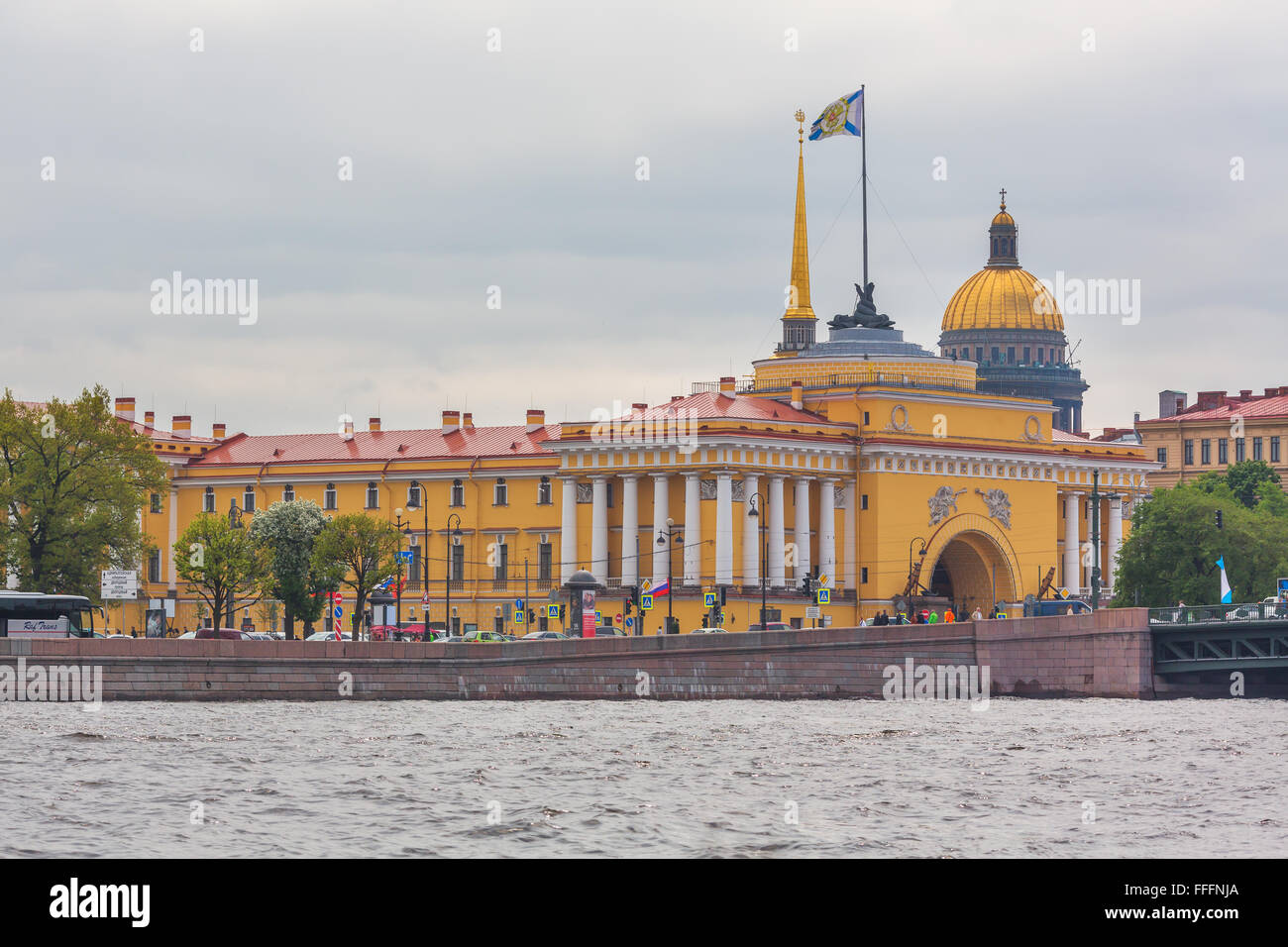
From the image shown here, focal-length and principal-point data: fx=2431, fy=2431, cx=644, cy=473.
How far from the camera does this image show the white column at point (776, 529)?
85.5 m

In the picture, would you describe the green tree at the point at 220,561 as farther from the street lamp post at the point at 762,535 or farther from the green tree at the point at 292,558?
the street lamp post at the point at 762,535

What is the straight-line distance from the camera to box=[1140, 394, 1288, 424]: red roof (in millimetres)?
129125

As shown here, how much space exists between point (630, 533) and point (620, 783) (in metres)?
51.5

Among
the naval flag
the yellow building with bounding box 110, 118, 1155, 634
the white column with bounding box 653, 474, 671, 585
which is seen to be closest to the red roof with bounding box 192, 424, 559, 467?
the yellow building with bounding box 110, 118, 1155, 634

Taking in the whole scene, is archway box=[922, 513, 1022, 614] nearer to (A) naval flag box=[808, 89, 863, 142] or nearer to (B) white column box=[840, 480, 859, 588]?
(B) white column box=[840, 480, 859, 588]

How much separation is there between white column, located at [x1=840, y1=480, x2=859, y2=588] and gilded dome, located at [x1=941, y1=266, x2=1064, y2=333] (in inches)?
2547

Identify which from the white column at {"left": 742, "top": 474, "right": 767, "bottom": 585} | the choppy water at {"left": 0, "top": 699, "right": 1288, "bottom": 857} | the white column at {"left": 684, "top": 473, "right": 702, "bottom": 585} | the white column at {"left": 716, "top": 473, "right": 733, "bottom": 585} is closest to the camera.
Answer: the choppy water at {"left": 0, "top": 699, "right": 1288, "bottom": 857}

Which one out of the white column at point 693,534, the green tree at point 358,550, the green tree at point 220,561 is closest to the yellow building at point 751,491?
the white column at point 693,534

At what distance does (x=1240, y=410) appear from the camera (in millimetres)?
131375

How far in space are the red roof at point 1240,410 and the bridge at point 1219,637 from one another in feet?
222

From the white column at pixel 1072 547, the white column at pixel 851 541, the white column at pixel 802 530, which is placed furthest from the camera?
the white column at pixel 1072 547

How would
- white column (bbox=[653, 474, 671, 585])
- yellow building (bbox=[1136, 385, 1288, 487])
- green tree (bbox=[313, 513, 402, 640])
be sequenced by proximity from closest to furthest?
green tree (bbox=[313, 513, 402, 640]) → white column (bbox=[653, 474, 671, 585]) → yellow building (bbox=[1136, 385, 1288, 487])
